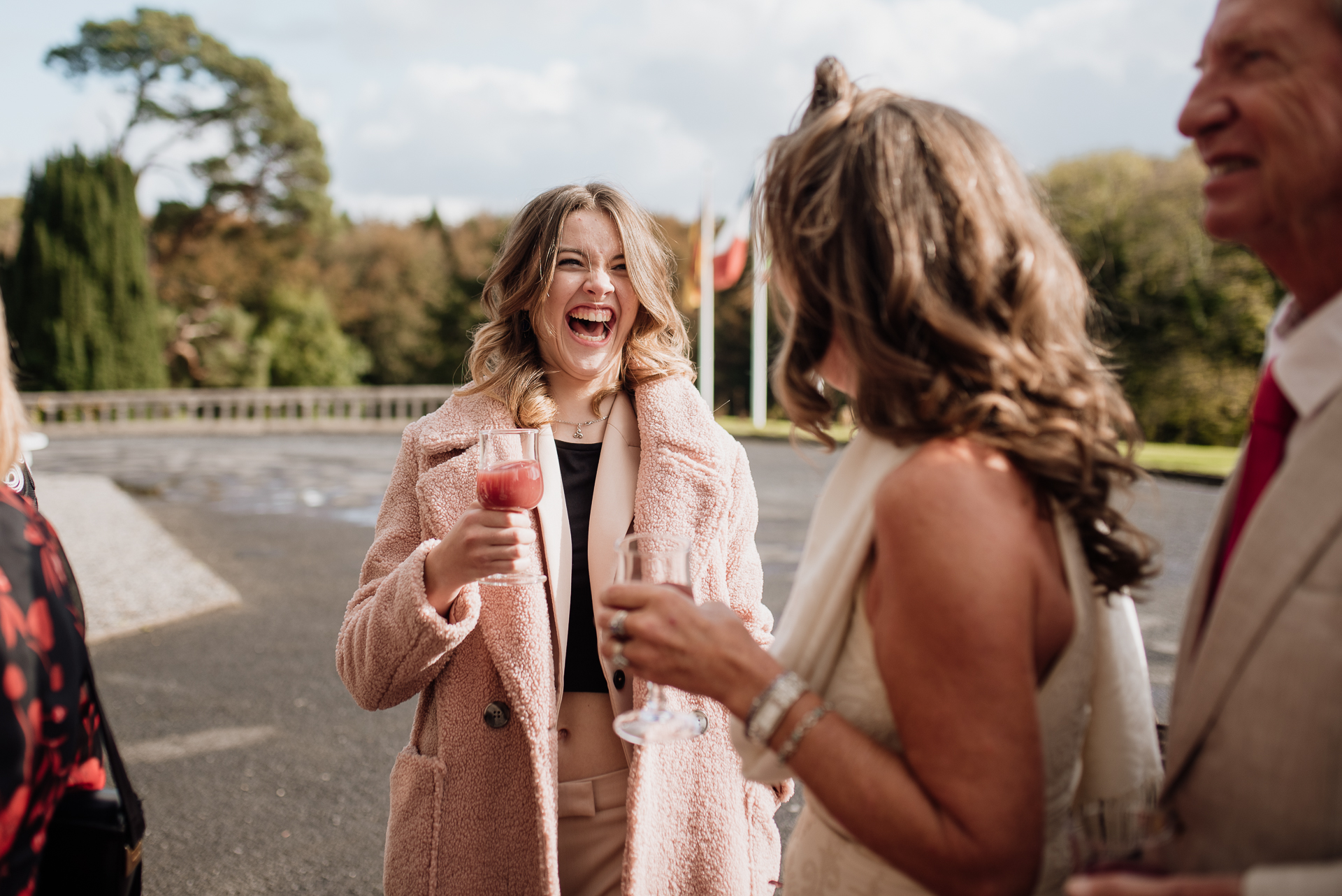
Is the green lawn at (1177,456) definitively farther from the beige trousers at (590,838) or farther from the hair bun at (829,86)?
the hair bun at (829,86)

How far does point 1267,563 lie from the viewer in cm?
112

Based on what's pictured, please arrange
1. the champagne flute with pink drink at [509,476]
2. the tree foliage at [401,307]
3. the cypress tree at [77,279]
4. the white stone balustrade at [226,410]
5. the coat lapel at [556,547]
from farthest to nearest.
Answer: the tree foliage at [401,307], the cypress tree at [77,279], the white stone balustrade at [226,410], the coat lapel at [556,547], the champagne flute with pink drink at [509,476]

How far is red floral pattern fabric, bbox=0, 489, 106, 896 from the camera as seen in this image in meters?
1.33

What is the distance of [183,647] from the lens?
21.6 ft

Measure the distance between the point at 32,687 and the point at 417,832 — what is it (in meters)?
0.99

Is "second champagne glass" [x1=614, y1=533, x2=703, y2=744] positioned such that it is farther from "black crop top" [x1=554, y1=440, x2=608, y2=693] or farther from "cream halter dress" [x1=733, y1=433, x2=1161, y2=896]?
"black crop top" [x1=554, y1=440, x2=608, y2=693]

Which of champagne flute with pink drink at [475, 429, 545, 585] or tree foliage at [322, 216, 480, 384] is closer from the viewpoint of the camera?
champagne flute with pink drink at [475, 429, 545, 585]

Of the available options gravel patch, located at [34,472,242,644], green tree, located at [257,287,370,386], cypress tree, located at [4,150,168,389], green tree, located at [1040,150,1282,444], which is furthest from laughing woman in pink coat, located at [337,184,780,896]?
green tree, located at [257,287,370,386]

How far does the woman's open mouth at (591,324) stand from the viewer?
2498 millimetres

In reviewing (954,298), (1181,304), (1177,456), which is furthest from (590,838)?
(1181,304)

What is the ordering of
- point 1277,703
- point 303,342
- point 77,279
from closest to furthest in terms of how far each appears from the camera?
point 1277,703 → point 77,279 → point 303,342

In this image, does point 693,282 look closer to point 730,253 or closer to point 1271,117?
point 730,253

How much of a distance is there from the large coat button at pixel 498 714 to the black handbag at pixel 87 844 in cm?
74

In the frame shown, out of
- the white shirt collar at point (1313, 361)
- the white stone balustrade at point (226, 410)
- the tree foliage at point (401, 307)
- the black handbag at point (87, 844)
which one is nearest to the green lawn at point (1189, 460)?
the white shirt collar at point (1313, 361)
